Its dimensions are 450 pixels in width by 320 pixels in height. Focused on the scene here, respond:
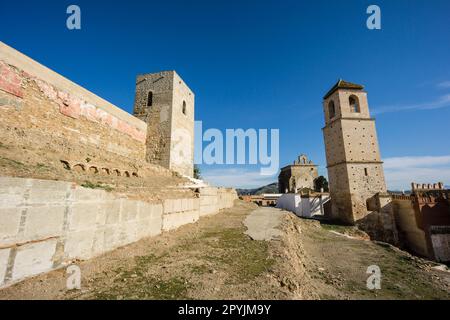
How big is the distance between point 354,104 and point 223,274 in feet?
83.3

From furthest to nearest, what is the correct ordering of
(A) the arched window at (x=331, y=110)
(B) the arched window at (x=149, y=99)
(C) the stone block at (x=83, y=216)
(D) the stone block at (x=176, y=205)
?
(A) the arched window at (x=331, y=110) < (B) the arched window at (x=149, y=99) < (D) the stone block at (x=176, y=205) < (C) the stone block at (x=83, y=216)

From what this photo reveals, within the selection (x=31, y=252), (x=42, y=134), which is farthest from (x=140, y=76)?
(x=31, y=252)

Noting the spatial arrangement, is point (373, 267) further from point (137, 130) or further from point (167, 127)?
point (137, 130)

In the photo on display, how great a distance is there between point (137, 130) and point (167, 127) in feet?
6.97

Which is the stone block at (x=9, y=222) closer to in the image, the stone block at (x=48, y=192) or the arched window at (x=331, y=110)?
the stone block at (x=48, y=192)

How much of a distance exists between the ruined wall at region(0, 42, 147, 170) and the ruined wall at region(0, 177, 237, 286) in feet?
10.3

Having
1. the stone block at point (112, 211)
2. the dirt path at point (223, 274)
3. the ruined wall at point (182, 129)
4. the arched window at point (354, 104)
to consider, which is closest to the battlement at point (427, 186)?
the arched window at point (354, 104)

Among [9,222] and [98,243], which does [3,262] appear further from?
[98,243]

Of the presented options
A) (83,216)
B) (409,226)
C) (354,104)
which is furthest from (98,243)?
(354,104)

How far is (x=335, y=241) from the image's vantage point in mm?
13578

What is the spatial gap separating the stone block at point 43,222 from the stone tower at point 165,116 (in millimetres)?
10422

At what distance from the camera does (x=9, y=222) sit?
3672 mm

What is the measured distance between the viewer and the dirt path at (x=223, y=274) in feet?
12.1
